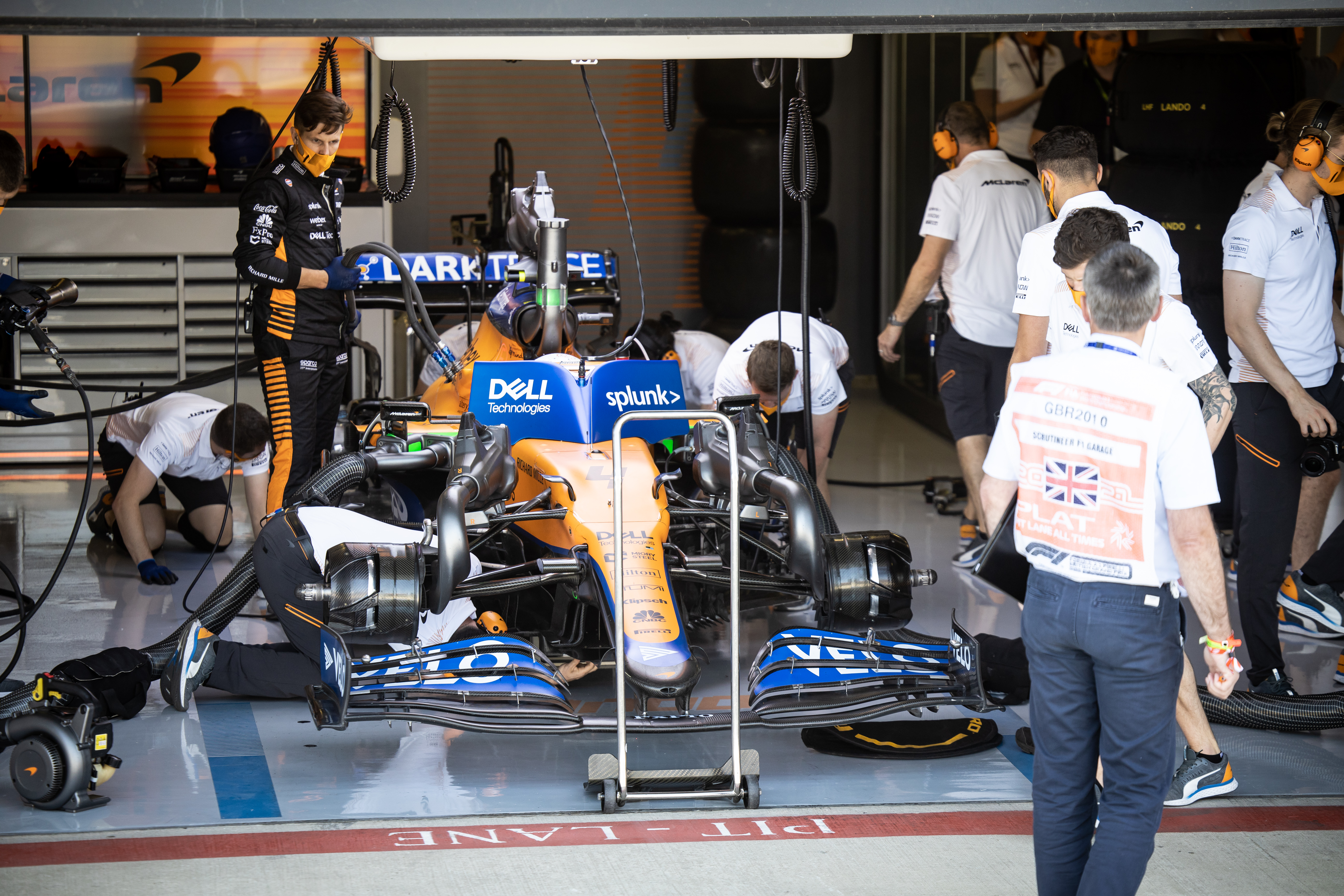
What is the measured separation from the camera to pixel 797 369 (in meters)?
6.15

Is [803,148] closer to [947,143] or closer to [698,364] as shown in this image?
[947,143]

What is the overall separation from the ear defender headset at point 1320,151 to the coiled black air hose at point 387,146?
3457 mm

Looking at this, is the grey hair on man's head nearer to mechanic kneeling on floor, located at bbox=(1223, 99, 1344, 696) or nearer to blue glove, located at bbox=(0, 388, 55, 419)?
mechanic kneeling on floor, located at bbox=(1223, 99, 1344, 696)

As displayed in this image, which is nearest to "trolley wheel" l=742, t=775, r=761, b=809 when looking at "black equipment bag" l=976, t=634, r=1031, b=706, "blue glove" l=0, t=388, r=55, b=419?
"black equipment bag" l=976, t=634, r=1031, b=706

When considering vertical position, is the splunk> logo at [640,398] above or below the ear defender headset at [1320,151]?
below

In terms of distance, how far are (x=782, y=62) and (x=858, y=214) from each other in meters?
9.42

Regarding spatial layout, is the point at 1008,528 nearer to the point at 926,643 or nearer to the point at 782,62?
the point at 926,643

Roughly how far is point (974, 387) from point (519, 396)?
2.50 meters

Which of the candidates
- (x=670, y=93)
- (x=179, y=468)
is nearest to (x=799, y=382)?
(x=670, y=93)

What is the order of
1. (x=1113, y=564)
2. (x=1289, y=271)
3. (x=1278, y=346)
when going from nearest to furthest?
1. (x=1113, y=564)
2. (x=1289, y=271)
3. (x=1278, y=346)

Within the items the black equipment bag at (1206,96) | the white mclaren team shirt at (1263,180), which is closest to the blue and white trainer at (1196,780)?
the white mclaren team shirt at (1263,180)

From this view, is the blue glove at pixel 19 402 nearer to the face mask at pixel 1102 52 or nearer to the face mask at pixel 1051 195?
the face mask at pixel 1051 195

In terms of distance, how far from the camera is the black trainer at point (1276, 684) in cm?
458

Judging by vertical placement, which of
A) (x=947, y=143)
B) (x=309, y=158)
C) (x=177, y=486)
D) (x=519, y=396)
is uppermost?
(x=947, y=143)
